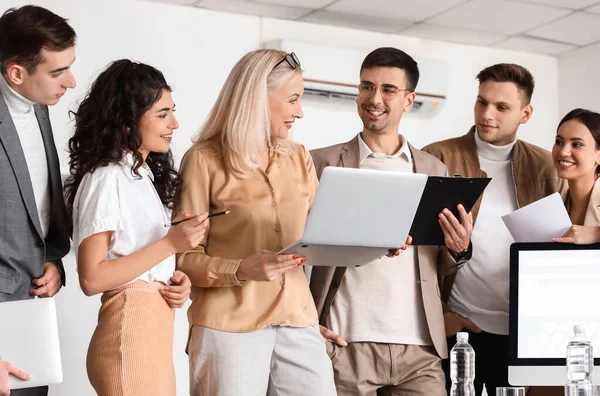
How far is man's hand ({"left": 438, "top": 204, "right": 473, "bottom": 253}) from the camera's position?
9.18ft

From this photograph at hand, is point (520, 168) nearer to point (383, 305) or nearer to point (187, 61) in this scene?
point (383, 305)

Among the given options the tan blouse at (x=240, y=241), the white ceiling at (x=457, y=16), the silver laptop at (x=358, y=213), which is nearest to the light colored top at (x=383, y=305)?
the tan blouse at (x=240, y=241)

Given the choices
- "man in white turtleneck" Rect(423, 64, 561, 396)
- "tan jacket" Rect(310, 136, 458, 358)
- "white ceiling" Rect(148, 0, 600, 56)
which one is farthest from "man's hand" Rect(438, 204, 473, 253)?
"white ceiling" Rect(148, 0, 600, 56)

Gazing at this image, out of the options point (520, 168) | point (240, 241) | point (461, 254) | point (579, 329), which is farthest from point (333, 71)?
point (579, 329)

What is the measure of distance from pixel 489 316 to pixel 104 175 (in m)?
1.62

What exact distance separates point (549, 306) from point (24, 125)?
169cm

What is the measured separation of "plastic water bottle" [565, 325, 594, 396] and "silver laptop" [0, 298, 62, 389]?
49.9 inches

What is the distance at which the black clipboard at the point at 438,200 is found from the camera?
265cm

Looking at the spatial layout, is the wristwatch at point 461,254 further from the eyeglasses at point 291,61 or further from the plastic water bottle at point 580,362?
the eyeglasses at point 291,61

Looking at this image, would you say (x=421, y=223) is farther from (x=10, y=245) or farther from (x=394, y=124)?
(x=10, y=245)

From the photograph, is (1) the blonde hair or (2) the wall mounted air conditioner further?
(2) the wall mounted air conditioner

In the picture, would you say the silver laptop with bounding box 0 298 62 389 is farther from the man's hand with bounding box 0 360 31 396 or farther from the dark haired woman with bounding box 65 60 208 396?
the dark haired woman with bounding box 65 60 208 396

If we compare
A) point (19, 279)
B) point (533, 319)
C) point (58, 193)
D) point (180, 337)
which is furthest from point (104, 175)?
point (180, 337)

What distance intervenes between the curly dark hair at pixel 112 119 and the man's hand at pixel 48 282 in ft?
0.42
